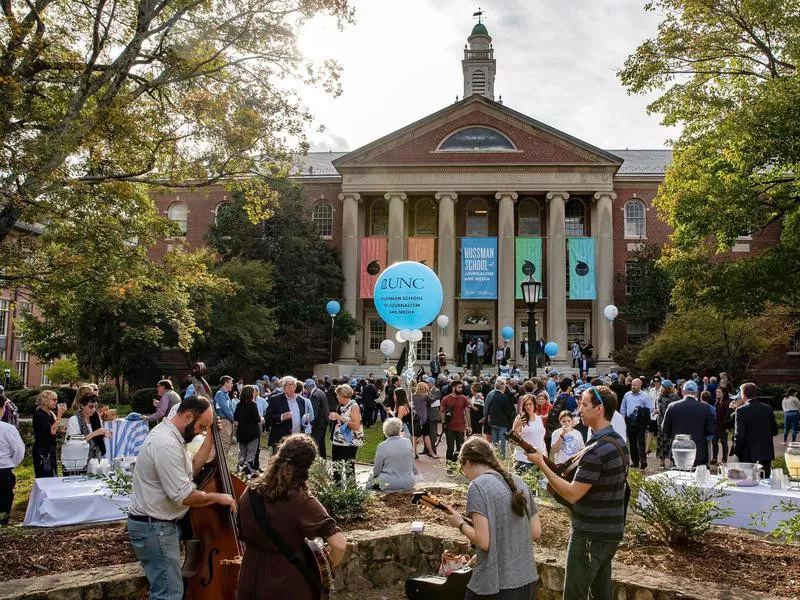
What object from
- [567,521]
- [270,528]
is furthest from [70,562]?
[567,521]

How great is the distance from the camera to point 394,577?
701 cm

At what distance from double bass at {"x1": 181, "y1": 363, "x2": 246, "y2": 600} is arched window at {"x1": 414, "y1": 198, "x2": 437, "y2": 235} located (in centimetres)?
4134

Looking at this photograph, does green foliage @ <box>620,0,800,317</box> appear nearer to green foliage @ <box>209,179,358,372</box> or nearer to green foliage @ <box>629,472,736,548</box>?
green foliage @ <box>629,472,736,548</box>

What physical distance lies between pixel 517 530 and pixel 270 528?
145cm

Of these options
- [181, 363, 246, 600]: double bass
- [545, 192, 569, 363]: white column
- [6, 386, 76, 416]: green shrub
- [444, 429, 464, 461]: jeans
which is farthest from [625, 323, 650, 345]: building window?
[181, 363, 246, 600]: double bass

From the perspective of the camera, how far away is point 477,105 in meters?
43.5

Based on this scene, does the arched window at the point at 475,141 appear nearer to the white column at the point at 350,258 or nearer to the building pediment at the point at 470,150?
the building pediment at the point at 470,150

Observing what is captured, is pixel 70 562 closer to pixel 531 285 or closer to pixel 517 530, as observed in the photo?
pixel 517 530

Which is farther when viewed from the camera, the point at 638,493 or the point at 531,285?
the point at 531,285

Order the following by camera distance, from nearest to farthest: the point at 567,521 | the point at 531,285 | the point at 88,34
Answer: the point at 567,521, the point at 88,34, the point at 531,285

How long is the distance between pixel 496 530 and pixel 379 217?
42846 millimetres

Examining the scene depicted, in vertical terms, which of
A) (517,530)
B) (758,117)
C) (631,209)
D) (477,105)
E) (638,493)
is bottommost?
(638,493)

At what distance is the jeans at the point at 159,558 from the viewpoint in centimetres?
478

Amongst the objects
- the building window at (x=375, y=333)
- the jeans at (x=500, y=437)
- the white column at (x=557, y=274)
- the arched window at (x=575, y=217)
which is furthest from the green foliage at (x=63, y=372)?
the jeans at (x=500, y=437)
